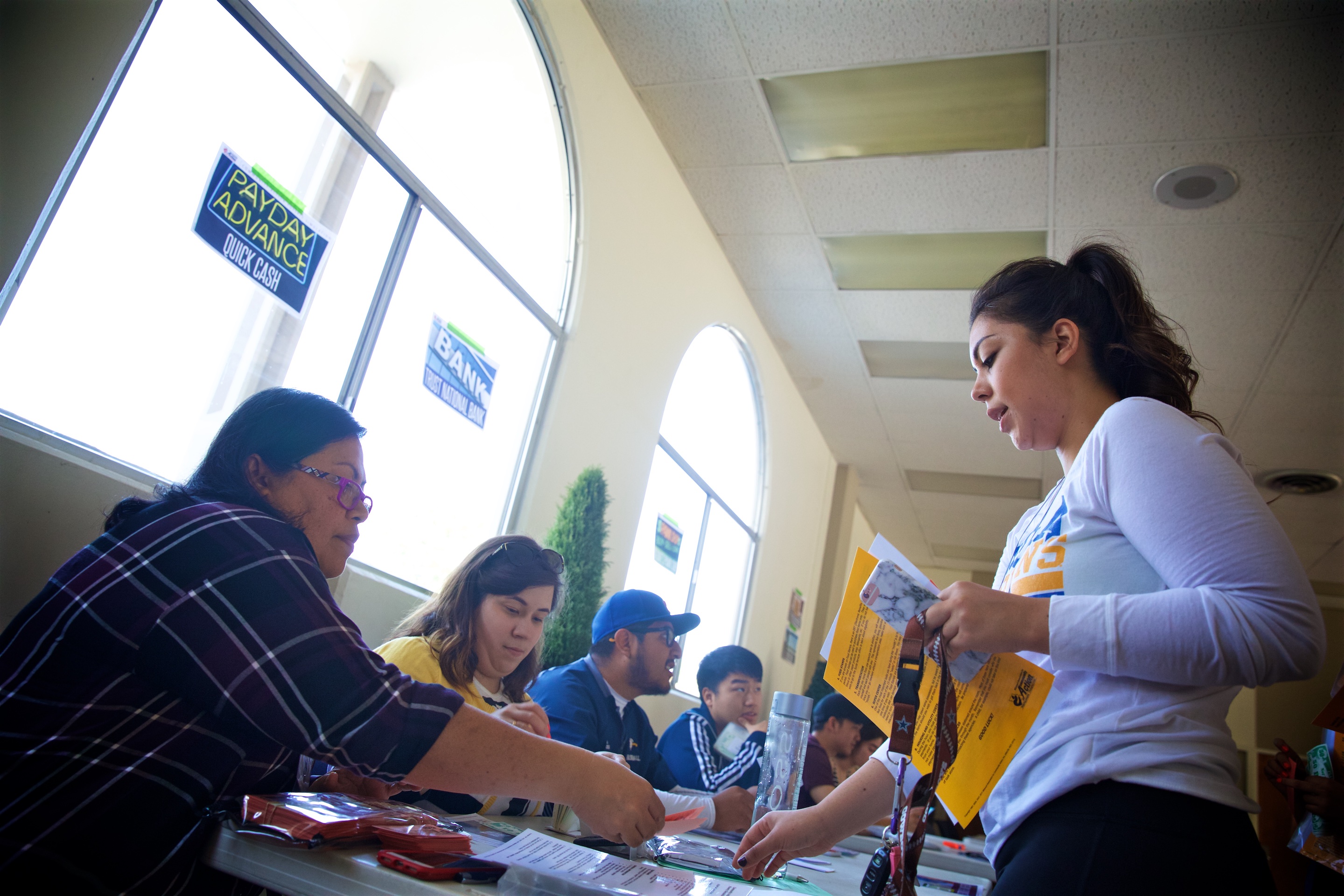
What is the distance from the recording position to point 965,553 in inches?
411

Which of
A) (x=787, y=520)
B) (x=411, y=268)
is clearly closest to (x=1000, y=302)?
(x=411, y=268)

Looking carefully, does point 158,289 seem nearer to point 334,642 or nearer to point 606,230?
point 334,642

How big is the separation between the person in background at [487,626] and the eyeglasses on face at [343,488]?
2.48 feet

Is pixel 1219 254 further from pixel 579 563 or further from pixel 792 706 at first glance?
pixel 792 706

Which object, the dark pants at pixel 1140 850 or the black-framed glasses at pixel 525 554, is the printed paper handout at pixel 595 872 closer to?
the dark pants at pixel 1140 850

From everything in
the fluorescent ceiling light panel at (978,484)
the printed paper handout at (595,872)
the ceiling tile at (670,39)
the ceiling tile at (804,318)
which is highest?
the ceiling tile at (670,39)

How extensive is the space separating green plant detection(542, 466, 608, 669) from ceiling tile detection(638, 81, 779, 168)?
5.76 ft

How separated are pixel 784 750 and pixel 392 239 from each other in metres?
1.96

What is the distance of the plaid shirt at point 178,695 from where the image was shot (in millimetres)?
875

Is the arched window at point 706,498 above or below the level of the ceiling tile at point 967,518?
below

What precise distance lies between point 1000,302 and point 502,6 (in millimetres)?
2615

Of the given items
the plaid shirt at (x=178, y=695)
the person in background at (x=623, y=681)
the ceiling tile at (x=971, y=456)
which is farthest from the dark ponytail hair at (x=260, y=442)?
the ceiling tile at (x=971, y=456)

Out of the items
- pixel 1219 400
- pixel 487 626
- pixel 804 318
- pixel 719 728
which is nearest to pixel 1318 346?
pixel 1219 400

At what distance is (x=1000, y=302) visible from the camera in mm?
1101
